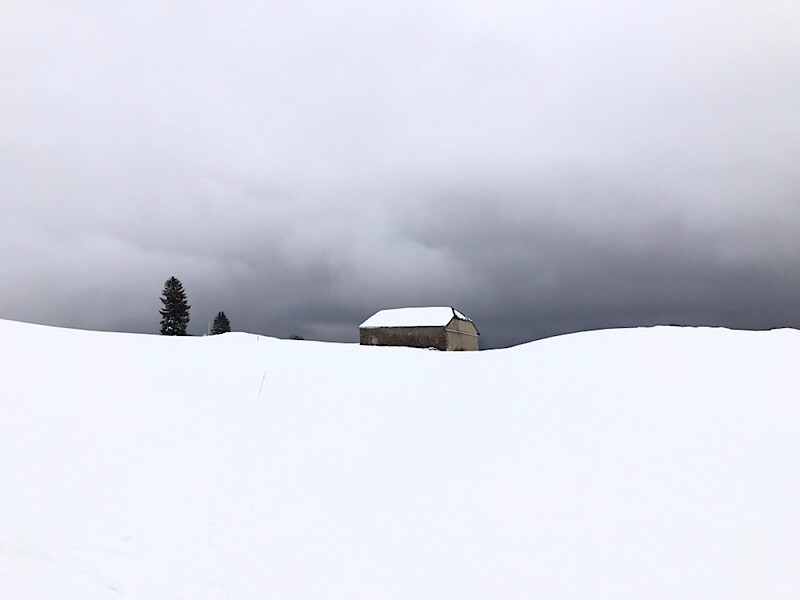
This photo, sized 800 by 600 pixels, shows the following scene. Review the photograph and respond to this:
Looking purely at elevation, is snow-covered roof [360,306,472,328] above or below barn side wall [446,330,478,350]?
above

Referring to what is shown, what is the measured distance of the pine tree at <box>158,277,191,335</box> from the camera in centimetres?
6272

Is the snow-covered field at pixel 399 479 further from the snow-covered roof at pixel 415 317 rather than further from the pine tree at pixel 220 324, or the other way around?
the pine tree at pixel 220 324

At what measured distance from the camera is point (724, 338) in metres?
12.5

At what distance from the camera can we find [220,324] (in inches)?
2916

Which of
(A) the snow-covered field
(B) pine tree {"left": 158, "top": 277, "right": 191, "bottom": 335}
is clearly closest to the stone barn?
(B) pine tree {"left": 158, "top": 277, "right": 191, "bottom": 335}

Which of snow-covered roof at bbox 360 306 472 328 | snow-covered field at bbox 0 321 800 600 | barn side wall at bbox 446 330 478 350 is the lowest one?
snow-covered field at bbox 0 321 800 600

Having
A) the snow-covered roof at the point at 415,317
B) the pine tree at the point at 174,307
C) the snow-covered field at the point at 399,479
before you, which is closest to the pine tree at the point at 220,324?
the pine tree at the point at 174,307

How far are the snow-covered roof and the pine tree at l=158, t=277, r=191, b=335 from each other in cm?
2682

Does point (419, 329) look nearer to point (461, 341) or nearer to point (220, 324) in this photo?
point (461, 341)

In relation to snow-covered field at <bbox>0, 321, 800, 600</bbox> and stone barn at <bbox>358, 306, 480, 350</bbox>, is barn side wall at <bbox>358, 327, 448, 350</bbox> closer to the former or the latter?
Answer: stone barn at <bbox>358, 306, 480, 350</bbox>

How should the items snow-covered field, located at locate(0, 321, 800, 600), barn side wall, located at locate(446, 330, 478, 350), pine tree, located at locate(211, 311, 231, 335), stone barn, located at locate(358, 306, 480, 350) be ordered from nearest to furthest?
snow-covered field, located at locate(0, 321, 800, 600), stone barn, located at locate(358, 306, 480, 350), barn side wall, located at locate(446, 330, 478, 350), pine tree, located at locate(211, 311, 231, 335)

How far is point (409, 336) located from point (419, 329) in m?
1.21

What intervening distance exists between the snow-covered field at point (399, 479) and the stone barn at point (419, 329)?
35.6m

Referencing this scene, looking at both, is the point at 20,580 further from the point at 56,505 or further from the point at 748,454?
the point at 748,454
